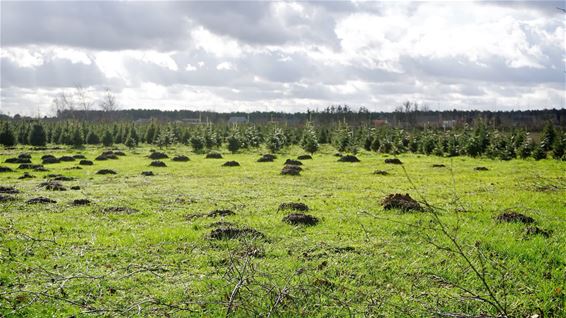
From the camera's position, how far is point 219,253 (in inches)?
361

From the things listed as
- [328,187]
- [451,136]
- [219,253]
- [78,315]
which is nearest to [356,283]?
[219,253]

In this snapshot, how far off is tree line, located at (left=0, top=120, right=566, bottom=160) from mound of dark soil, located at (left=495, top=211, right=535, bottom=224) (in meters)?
19.1

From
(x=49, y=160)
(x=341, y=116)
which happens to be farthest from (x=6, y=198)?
(x=341, y=116)

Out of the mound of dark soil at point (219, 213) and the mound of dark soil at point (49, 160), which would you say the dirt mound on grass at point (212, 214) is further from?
the mound of dark soil at point (49, 160)

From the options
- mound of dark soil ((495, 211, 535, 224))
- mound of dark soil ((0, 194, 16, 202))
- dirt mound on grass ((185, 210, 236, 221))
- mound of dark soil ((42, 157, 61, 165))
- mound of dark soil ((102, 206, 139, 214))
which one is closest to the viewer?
mound of dark soil ((495, 211, 535, 224))

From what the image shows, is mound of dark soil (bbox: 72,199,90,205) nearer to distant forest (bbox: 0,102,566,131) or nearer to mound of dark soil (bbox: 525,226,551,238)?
mound of dark soil (bbox: 525,226,551,238)

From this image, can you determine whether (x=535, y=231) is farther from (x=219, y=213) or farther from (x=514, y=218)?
(x=219, y=213)

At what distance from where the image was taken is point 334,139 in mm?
55875

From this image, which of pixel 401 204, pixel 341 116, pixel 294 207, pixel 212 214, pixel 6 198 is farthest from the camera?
pixel 341 116

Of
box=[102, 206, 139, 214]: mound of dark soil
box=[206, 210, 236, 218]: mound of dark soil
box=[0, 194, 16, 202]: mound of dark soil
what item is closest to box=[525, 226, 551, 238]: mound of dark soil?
box=[206, 210, 236, 218]: mound of dark soil

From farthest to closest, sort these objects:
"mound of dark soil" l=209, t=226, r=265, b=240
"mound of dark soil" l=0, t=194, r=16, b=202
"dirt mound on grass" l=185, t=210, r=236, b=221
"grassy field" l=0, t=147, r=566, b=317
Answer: "mound of dark soil" l=0, t=194, r=16, b=202 < "dirt mound on grass" l=185, t=210, r=236, b=221 < "mound of dark soil" l=209, t=226, r=265, b=240 < "grassy field" l=0, t=147, r=566, b=317

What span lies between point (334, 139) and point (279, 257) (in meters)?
47.5

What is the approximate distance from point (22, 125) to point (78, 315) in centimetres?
6548

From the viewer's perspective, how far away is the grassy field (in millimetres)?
6418
